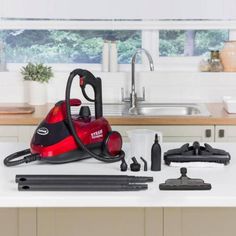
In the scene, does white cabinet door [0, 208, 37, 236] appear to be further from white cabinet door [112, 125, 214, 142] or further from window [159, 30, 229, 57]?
window [159, 30, 229, 57]

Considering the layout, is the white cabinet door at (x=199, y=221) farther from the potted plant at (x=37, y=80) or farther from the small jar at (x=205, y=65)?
the small jar at (x=205, y=65)

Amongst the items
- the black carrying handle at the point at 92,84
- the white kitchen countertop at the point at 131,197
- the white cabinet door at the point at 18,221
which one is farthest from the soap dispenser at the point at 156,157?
the white cabinet door at the point at 18,221

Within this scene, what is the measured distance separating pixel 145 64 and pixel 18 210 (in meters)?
2.30

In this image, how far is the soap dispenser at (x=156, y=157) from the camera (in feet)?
7.50

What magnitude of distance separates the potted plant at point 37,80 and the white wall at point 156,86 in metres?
0.09

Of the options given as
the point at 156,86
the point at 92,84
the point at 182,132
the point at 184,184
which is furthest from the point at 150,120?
the point at 184,184

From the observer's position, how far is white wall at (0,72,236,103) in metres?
4.32

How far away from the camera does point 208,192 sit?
6.70 ft

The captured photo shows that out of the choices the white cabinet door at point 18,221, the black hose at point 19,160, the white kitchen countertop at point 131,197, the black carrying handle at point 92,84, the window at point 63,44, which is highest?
the window at point 63,44

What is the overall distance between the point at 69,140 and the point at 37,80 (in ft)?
6.27

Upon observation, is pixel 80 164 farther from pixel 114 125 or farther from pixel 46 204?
pixel 114 125

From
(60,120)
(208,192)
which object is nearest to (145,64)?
(60,120)

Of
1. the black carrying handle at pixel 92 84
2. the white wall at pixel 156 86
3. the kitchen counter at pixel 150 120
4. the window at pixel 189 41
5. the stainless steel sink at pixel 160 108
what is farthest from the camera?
the window at pixel 189 41

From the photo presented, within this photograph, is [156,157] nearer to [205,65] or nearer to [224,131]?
[224,131]
